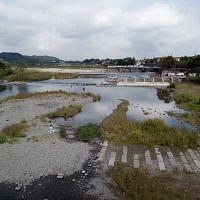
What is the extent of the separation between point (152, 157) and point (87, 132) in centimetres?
563

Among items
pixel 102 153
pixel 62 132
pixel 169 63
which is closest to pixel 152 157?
pixel 102 153

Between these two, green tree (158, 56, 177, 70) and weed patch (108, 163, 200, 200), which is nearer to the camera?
weed patch (108, 163, 200, 200)

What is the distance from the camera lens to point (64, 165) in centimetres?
1270

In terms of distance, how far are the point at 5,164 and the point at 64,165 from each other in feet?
9.38

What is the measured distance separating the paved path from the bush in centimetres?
196

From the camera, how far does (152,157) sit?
13.8 m

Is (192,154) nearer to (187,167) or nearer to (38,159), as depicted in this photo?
(187,167)

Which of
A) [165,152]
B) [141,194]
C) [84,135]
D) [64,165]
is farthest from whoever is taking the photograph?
[84,135]

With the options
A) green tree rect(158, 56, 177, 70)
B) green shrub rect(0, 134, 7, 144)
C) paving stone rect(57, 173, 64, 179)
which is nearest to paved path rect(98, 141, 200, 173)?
paving stone rect(57, 173, 64, 179)

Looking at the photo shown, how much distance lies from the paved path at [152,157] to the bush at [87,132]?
196cm

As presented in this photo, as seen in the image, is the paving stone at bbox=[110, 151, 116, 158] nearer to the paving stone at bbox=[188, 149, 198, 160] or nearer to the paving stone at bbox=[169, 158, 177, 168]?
the paving stone at bbox=[169, 158, 177, 168]

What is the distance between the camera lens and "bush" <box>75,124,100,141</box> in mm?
17233

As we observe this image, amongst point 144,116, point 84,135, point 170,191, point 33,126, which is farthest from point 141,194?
point 144,116

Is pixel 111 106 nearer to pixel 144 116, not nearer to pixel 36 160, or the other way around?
pixel 144 116
